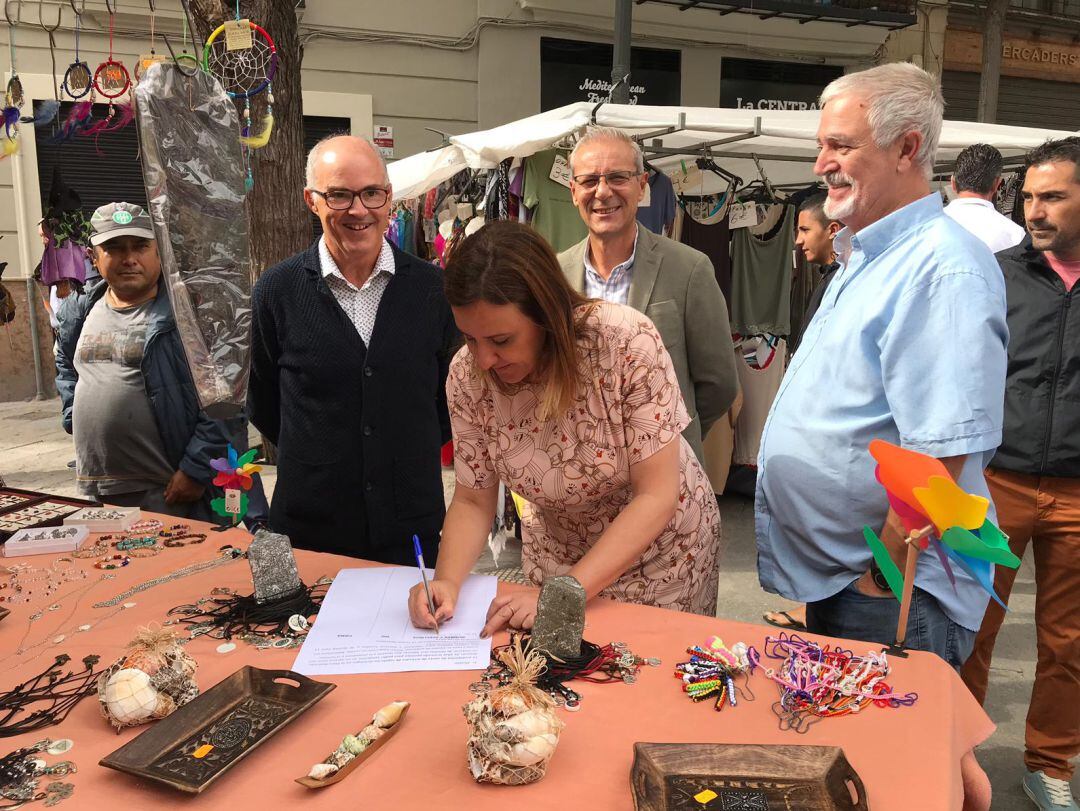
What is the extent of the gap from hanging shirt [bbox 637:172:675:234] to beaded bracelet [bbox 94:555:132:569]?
3.16 m

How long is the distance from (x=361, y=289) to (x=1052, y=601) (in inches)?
86.8

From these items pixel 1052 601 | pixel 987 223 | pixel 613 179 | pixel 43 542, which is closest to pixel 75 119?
pixel 43 542

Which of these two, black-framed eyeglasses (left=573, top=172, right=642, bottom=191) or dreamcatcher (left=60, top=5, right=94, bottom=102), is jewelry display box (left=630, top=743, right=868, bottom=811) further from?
dreamcatcher (left=60, top=5, right=94, bottom=102)

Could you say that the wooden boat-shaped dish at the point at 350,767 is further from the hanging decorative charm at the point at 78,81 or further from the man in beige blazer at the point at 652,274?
the hanging decorative charm at the point at 78,81

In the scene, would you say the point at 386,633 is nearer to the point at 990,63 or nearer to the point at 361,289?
the point at 361,289

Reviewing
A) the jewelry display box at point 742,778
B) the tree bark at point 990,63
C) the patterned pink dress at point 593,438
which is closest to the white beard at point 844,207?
the patterned pink dress at point 593,438

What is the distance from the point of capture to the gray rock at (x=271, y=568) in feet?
5.11

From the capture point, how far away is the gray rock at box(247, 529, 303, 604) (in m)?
1.56

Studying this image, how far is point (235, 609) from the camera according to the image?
5.16 feet

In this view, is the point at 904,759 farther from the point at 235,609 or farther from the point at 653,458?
the point at 235,609

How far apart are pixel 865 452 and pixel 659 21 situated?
955 centimetres

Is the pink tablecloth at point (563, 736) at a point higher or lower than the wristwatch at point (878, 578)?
lower

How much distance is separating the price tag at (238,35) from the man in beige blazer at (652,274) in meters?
1.08

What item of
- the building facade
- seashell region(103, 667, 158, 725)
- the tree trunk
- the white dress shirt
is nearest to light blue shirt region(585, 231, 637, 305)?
the white dress shirt
